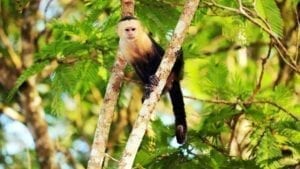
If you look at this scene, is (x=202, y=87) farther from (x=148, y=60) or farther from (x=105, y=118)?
(x=105, y=118)

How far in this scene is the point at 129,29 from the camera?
2.78 m

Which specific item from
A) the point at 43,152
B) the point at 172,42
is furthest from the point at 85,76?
the point at 43,152

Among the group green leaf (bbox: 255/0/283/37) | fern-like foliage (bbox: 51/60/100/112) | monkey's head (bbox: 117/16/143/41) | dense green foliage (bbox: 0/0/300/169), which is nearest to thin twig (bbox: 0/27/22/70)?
dense green foliage (bbox: 0/0/300/169)

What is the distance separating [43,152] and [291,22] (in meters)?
2.19

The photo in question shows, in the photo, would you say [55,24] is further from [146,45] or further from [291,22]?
[291,22]

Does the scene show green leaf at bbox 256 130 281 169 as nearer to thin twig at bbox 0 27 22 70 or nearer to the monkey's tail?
the monkey's tail

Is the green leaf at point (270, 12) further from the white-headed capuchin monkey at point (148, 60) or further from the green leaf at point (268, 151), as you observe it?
the green leaf at point (268, 151)

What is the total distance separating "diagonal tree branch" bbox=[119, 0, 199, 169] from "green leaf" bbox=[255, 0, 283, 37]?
0.33 metres

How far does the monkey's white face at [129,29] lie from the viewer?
8.98ft

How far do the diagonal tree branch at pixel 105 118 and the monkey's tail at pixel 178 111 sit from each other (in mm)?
511

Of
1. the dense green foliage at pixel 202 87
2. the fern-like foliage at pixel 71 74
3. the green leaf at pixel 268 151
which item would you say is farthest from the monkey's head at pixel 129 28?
the green leaf at pixel 268 151

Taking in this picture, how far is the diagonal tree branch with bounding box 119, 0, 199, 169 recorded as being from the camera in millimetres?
2359

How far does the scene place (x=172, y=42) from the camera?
2.51 metres

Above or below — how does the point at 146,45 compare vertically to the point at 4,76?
below
